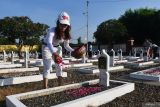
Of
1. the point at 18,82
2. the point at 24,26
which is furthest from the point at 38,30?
the point at 18,82

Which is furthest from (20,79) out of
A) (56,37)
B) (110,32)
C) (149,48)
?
(110,32)

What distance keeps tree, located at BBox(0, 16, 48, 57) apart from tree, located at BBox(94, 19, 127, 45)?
501 inches

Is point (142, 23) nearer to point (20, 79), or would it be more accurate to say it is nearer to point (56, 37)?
point (20, 79)

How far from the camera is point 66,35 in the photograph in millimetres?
8883

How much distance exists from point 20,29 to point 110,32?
56.2 feet

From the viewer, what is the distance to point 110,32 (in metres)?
58.8

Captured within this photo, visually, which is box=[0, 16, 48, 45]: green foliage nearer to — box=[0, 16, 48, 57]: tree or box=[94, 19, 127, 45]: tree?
box=[0, 16, 48, 57]: tree

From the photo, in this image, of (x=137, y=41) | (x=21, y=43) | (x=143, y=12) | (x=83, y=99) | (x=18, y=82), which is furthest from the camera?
(x=143, y=12)

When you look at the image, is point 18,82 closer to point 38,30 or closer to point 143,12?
point 38,30

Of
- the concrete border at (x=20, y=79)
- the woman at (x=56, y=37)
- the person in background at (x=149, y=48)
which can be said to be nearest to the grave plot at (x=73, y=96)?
the woman at (x=56, y=37)

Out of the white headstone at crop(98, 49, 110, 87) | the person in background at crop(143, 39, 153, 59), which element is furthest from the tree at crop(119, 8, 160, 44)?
the white headstone at crop(98, 49, 110, 87)

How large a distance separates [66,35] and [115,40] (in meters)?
52.0

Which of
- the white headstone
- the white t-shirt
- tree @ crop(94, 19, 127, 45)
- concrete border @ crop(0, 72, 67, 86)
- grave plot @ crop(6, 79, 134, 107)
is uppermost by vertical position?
tree @ crop(94, 19, 127, 45)

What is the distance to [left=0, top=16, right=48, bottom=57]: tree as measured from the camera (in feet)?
164
